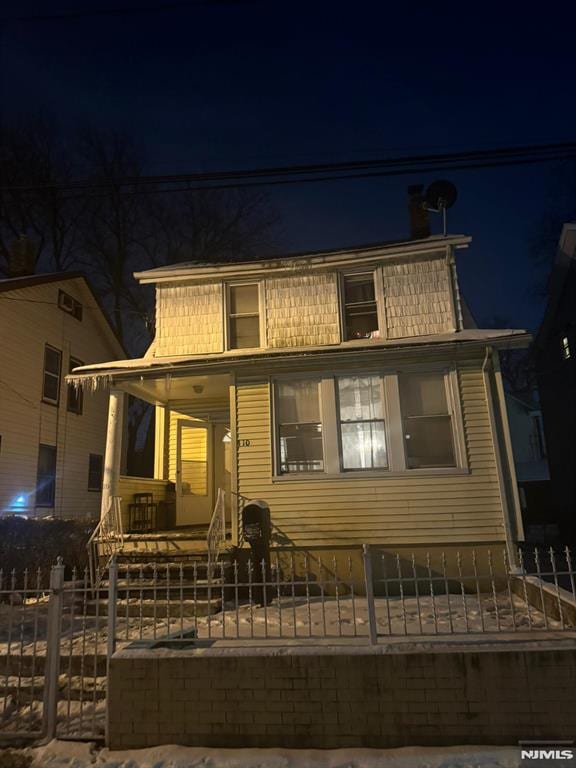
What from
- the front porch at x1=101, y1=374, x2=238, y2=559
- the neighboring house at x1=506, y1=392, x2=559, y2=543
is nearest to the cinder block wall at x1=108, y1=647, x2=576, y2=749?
the front porch at x1=101, y1=374, x2=238, y2=559

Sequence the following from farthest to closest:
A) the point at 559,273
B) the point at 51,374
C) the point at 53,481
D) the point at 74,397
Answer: the point at 74,397
the point at 559,273
the point at 51,374
the point at 53,481

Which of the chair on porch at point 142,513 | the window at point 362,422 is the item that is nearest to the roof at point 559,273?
the window at point 362,422

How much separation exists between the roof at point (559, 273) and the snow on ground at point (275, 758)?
1478 cm

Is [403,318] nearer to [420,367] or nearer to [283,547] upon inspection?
[420,367]

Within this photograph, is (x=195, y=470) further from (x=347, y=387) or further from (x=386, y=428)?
(x=386, y=428)

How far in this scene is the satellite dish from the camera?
1122 centimetres

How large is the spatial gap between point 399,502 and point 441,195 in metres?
6.44

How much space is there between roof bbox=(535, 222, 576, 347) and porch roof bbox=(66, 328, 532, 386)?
27.4ft

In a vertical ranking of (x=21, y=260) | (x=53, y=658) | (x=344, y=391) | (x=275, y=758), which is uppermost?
(x=21, y=260)

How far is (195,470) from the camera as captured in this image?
40.4ft

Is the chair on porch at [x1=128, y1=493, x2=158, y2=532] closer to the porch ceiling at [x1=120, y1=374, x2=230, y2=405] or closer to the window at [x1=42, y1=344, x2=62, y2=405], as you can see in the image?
the porch ceiling at [x1=120, y1=374, x2=230, y2=405]

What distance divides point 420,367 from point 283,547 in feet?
12.5

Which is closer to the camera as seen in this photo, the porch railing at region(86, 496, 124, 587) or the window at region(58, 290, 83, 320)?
the porch railing at region(86, 496, 124, 587)

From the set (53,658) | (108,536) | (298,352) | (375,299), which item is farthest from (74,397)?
(53,658)
